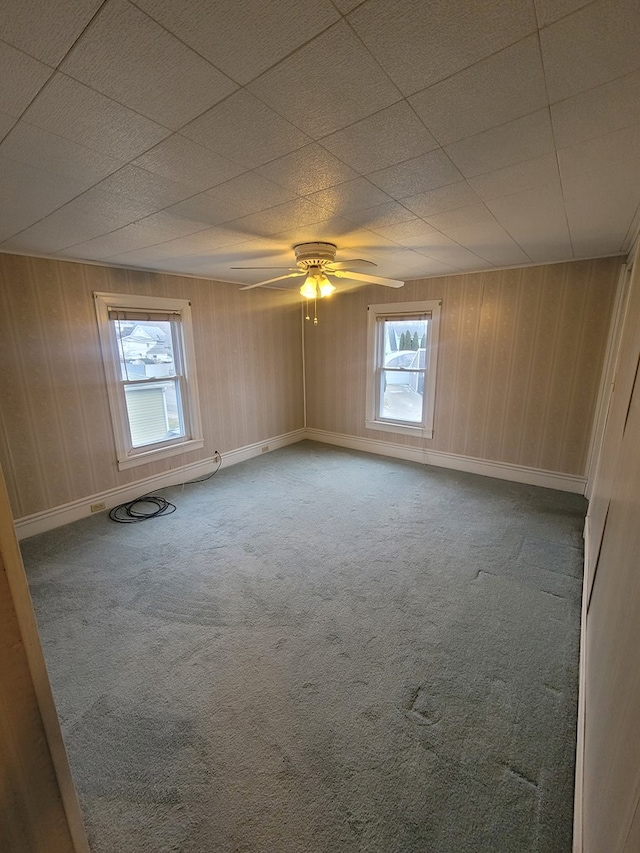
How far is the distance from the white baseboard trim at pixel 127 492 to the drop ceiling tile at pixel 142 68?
309 centimetres

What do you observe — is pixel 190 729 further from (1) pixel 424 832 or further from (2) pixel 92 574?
(2) pixel 92 574

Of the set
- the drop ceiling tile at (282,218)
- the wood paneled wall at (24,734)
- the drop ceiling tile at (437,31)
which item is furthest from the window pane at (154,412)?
the drop ceiling tile at (437,31)

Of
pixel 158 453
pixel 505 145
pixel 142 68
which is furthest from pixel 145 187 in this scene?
pixel 158 453

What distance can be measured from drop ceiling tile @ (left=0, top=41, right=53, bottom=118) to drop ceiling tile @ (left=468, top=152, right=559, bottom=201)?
1640 millimetres

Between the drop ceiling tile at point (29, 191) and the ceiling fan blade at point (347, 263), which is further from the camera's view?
the ceiling fan blade at point (347, 263)

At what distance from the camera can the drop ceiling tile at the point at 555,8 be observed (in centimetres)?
81

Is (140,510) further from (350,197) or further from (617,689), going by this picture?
(617,689)

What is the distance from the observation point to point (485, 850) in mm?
1172

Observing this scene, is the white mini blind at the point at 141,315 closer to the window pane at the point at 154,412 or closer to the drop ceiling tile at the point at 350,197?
the window pane at the point at 154,412

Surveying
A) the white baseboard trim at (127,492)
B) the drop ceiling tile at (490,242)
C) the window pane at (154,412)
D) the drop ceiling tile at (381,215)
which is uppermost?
the drop ceiling tile at (490,242)

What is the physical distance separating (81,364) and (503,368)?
4.32 m

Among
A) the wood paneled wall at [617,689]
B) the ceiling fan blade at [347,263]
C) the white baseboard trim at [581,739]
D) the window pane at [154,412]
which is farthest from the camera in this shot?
the window pane at [154,412]

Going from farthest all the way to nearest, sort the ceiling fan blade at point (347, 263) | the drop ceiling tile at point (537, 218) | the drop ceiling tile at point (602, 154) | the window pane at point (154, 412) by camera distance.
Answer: the window pane at point (154, 412) < the ceiling fan blade at point (347, 263) < the drop ceiling tile at point (537, 218) < the drop ceiling tile at point (602, 154)

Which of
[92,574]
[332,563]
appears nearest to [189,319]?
[92,574]
